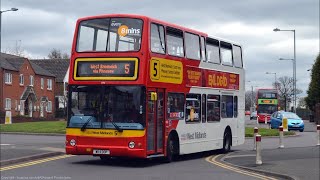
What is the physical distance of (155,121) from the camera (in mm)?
16844

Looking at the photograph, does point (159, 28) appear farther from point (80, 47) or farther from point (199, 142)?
point (199, 142)

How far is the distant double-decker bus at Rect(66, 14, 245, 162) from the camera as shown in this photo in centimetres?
1622

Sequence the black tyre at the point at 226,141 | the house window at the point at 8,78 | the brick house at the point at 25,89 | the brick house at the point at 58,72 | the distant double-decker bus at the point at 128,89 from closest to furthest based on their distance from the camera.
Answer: the distant double-decker bus at the point at 128,89
the black tyre at the point at 226,141
the brick house at the point at 25,89
the house window at the point at 8,78
the brick house at the point at 58,72

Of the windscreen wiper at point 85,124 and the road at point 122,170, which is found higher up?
the windscreen wiper at point 85,124

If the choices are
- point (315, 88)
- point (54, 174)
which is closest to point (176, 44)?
point (54, 174)

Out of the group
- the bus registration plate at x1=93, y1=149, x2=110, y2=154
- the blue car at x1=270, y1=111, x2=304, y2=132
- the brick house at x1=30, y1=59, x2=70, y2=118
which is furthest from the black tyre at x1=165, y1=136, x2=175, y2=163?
the brick house at x1=30, y1=59, x2=70, y2=118

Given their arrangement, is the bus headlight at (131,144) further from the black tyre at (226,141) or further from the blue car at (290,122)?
the blue car at (290,122)

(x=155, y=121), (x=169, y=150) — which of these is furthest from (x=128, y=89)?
(x=169, y=150)

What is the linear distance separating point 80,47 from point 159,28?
2420mm

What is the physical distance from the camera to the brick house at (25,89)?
65.7 meters

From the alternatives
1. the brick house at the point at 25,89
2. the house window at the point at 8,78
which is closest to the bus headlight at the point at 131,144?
the brick house at the point at 25,89

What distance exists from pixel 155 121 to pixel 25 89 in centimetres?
5568

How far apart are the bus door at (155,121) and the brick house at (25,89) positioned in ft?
151

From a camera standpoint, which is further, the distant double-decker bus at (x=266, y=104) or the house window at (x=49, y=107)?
the house window at (x=49, y=107)
